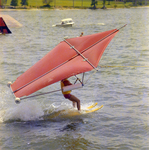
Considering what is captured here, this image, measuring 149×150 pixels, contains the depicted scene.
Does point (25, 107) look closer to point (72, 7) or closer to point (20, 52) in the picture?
point (20, 52)

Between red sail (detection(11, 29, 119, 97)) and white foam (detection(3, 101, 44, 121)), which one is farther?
white foam (detection(3, 101, 44, 121))

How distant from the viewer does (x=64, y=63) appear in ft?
35.2

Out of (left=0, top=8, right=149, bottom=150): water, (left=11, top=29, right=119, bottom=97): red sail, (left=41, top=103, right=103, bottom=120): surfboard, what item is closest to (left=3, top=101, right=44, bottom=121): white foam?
(left=0, top=8, right=149, bottom=150): water

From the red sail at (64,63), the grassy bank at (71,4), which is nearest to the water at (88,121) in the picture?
the red sail at (64,63)

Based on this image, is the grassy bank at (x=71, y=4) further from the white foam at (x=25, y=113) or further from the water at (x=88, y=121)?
the white foam at (x=25, y=113)

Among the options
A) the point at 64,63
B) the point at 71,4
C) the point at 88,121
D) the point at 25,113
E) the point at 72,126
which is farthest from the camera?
the point at 71,4

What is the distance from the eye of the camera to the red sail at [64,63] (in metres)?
10.1

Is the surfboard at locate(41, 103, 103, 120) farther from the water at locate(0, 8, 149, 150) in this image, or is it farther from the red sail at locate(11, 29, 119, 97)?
the red sail at locate(11, 29, 119, 97)

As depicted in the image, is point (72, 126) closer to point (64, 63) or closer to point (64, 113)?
point (64, 113)

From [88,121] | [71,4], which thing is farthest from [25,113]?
[71,4]

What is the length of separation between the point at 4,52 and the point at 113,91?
1643 cm

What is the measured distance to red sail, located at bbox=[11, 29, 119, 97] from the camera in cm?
1007

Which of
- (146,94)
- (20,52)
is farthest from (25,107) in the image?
(20,52)

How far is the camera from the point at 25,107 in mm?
12031
